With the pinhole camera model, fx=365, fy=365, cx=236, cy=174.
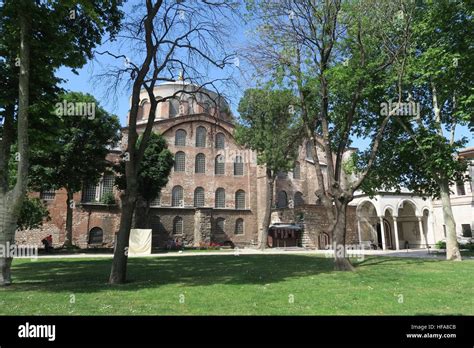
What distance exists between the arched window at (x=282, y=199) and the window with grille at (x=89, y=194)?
21.0 m

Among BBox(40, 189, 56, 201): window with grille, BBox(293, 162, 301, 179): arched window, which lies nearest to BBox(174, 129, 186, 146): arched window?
BBox(40, 189, 56, 201): window with grille

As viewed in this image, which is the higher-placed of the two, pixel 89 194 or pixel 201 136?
pixel 201 136

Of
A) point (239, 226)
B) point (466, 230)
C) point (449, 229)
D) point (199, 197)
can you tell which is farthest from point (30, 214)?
point (466, 230)

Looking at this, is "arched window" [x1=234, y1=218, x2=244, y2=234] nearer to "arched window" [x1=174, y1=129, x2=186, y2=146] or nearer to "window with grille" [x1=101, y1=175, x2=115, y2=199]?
"arched window" [x1=174, y1=129, x2=186, y2=146]

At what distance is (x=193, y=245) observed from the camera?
126 ft

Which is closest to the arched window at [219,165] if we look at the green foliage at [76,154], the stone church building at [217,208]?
the stone church building at [217,208]

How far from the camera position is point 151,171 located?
107 ft

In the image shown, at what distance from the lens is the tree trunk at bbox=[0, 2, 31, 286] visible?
10352 millimetres

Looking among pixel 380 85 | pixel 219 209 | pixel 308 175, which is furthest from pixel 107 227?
pixel 380 85

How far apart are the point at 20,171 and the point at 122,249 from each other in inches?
144

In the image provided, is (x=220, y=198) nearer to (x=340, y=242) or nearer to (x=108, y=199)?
(x=108, y=199)

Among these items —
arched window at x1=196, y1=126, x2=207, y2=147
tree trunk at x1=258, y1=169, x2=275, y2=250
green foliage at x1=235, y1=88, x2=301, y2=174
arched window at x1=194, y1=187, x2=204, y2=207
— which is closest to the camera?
green foliage at x1=235, y1=88, x2=301, y2=174

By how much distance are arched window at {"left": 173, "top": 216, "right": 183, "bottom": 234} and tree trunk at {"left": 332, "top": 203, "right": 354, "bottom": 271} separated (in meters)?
26.4
